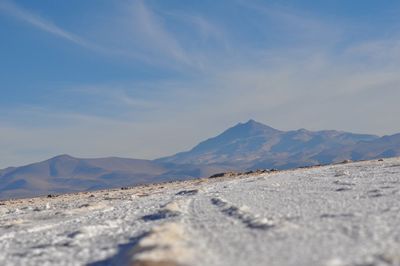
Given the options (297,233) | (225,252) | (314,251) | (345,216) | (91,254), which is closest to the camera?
(314,251)

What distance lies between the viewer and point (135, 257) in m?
15.7

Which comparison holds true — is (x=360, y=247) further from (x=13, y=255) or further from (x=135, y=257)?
(x=13, y=255)

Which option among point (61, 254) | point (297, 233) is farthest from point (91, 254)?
point (297, 233)

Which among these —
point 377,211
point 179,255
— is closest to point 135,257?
point 179,255

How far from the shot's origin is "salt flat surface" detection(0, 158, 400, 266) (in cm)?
1501

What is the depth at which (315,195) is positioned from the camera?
30.3 meters

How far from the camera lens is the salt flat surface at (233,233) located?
15008 mm

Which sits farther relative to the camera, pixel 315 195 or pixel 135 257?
pixel 315 195

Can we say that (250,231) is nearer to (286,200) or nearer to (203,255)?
(203,255)

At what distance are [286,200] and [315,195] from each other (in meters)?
2.41

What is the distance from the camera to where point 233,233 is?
19.1m

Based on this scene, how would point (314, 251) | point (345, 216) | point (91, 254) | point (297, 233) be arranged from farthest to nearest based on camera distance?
point (345, 216)
point (91, 254)
point (297, 233)
point (314, 251)

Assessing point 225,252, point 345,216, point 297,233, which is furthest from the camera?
point 345,216

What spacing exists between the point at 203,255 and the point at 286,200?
44.1 feet
